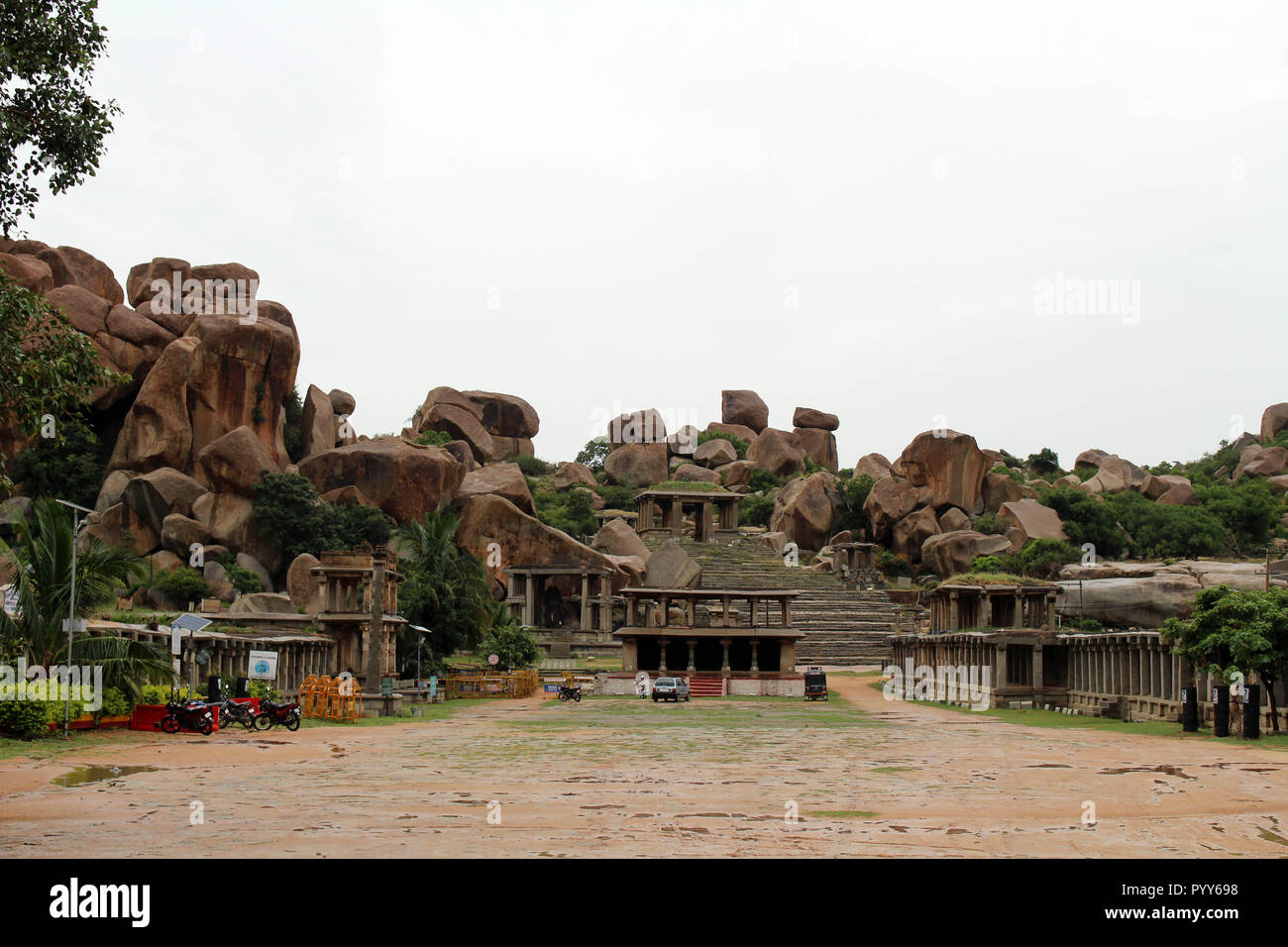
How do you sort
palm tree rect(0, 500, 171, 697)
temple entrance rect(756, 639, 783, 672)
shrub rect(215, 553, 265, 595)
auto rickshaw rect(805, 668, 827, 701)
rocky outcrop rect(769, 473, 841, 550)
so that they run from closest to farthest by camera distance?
palm tree rect(0, 500, 171, 697)
auto rickshaw rect(805, 668, 827, 701)
temple entrance rect(756, 639, 783, 672)
shrub rect(215, 553, 265, 595)
rocky outcrop rect(769, 473, 841, 550)

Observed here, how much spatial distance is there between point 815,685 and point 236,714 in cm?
2380

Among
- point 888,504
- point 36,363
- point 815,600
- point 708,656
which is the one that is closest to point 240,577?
point 708,656

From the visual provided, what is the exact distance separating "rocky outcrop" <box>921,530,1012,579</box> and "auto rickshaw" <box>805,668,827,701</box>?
37.2 metres

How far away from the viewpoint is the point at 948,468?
89625 millimetres

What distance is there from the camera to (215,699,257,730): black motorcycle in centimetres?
2781

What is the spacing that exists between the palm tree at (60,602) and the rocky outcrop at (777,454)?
93.8 metres

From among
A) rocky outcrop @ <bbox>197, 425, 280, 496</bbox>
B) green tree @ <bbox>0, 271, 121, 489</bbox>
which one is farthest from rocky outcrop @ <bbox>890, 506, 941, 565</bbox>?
green tree @ <bbox>0, 271, 121, 489</bbox>

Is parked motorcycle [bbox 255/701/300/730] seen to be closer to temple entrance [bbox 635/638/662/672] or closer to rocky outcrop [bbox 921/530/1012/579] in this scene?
temple entrance [bbox 635/638/662/672]

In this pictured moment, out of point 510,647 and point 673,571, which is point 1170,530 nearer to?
point 673,571

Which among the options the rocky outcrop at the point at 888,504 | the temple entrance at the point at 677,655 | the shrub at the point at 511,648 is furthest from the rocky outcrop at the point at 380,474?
the rocky outcrop at the point at 888,504
